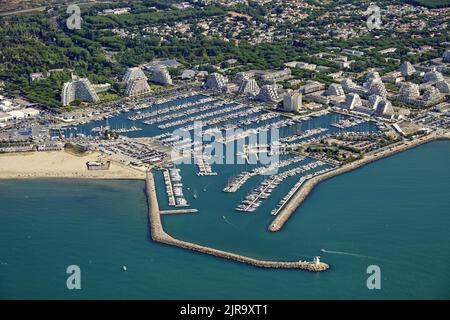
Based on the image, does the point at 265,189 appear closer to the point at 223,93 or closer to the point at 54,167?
the point at 54,167

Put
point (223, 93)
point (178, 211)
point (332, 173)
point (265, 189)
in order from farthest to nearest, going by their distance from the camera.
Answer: point (223, 93), point (332, 173), point (265, 189), point (178, 211)

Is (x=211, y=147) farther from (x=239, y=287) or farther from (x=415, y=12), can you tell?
(x=415, y=12)

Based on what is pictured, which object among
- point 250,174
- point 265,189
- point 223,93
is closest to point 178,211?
point 265,189

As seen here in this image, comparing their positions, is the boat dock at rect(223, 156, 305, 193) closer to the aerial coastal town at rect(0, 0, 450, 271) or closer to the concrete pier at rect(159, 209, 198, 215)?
the aerial coastal town at rect(0, 0, 450, 271)

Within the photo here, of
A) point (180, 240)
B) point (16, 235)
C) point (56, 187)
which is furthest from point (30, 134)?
point (180, 240)

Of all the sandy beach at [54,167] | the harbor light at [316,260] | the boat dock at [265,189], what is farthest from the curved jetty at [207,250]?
the sandy beach at [54,167]

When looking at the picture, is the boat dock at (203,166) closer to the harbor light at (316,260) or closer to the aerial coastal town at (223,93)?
the aerial coastal town at (223,93)
